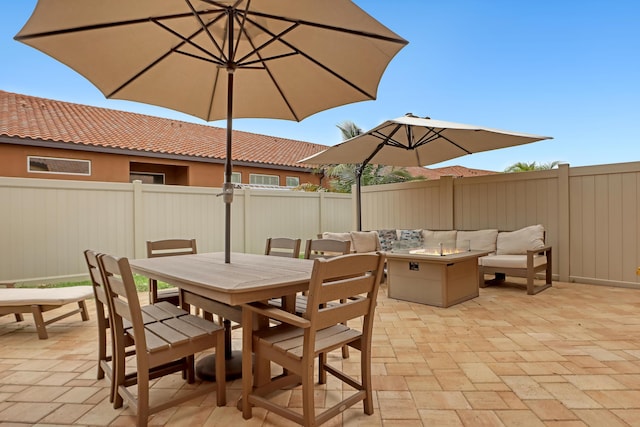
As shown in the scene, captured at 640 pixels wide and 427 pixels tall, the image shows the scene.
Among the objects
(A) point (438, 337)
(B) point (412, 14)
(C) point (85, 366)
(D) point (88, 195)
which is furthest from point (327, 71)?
(B) point (412, 14)

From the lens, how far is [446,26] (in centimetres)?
861

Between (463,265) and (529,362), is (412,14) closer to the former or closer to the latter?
(463,265)

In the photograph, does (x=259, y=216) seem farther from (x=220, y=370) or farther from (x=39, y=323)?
(x=220, y=370)

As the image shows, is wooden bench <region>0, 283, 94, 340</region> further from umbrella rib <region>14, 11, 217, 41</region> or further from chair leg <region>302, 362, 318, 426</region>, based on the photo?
chair leg <region>302, 362, 318, 426</region>

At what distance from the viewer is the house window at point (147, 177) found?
9663mm

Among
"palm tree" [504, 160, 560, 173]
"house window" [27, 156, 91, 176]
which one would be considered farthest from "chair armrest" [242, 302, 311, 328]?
"palm tree" [504, 160, 560, 173]

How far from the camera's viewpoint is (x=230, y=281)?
1.83 m

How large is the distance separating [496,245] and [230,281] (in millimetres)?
5016

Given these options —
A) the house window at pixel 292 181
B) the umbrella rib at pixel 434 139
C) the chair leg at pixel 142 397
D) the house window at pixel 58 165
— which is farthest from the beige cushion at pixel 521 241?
the house window at pixel 58 165

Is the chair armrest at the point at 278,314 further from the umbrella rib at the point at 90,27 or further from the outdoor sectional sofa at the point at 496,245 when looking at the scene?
A: the outdoor sectional sofa at the point at 496,245

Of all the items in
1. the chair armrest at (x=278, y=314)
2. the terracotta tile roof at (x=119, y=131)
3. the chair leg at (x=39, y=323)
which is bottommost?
the chair leg at (x=39, y=323)

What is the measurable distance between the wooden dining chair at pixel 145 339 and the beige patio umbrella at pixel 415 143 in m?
3.88

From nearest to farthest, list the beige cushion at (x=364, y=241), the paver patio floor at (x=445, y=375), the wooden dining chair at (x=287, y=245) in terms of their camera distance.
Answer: the paver patio floor at (x=445, y=375), the wooden dining chair at (x=287, y=245), the beige cushion at (x=364, y=241)

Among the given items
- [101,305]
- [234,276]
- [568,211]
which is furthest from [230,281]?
[568,211]
